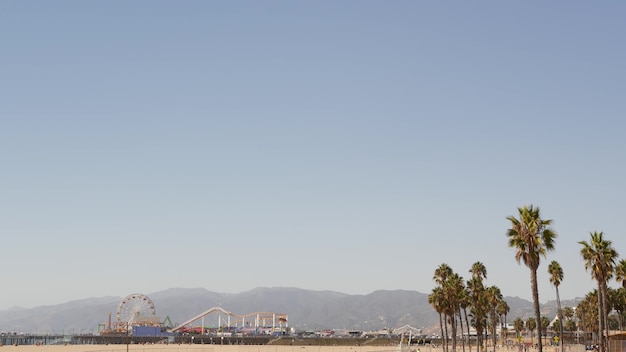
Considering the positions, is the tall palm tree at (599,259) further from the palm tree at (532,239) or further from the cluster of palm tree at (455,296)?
the cluster of palm tree at (455,296)

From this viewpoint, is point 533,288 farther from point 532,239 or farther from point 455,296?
point 455,296

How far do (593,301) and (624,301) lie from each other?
19.1 metres

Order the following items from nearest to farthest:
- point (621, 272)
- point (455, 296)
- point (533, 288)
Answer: point (533, 288) < point (621, 272) < point (455, 296)

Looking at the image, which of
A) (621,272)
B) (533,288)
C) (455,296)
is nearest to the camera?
(533,288)

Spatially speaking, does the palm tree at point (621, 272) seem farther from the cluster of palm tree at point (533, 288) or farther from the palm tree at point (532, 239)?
the palm tree at point (532, 239)

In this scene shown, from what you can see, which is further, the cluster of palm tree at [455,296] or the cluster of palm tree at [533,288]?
the cluster of palm tree at [455,296]

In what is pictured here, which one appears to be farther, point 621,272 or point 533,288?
point 621,272

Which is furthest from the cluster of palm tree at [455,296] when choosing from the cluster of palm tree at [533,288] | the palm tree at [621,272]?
the palm tree at [621,272]

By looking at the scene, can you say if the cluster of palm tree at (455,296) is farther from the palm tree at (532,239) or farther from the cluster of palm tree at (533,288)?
the palm tree at (532,239)

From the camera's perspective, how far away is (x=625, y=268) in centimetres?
Answer: 7394

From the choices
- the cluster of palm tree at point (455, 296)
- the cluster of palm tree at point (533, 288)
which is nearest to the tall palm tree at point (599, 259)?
the cluster of palm tree at point (533, 288)

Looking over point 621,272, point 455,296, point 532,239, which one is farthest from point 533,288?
point 455,296

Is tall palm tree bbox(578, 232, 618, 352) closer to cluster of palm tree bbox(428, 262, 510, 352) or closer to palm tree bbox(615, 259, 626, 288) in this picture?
palm tree bbox(615, 259, 626, 288)

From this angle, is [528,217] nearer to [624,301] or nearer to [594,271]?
[594,271]
